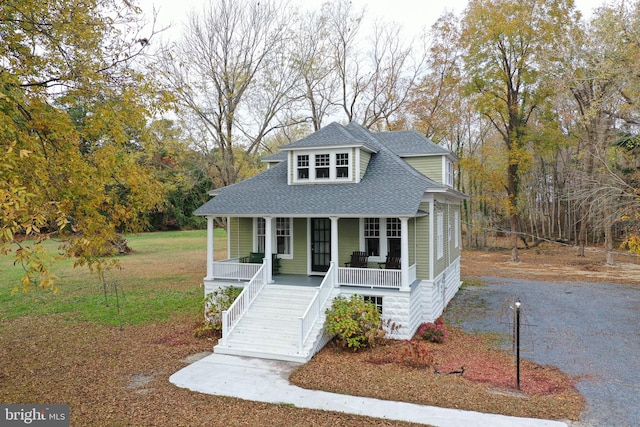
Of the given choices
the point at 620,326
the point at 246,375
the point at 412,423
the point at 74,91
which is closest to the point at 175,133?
the point at 74,91

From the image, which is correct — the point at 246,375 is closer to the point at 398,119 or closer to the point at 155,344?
the point at 155,344

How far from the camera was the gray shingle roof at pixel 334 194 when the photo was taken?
41.4 feet

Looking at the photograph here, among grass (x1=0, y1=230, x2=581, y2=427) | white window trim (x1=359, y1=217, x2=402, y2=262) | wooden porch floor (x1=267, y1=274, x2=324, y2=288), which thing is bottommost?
grass (x1=0, y1=230, x2=581, y2=427)

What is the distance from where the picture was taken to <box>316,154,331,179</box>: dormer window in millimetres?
14941

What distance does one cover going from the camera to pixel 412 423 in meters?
7.05

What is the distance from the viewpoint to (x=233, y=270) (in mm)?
13695

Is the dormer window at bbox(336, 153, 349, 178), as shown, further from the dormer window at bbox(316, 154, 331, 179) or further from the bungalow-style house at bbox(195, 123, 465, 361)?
the dormer window at bbox(316, 154, 331, 179)

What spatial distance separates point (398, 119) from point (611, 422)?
2758 cm

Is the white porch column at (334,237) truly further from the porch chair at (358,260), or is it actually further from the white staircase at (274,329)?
the porch chair at (358,260)

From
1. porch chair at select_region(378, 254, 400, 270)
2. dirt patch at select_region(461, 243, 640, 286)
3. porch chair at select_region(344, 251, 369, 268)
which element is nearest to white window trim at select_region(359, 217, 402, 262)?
porch chair at select_region(344, 251, 369, 268)

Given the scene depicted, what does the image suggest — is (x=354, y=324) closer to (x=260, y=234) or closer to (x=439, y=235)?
(x=260, y=234)

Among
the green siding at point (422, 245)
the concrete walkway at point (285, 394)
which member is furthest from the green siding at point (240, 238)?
the green siding at point (422, 245)

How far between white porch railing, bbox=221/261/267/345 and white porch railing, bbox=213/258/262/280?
44cm

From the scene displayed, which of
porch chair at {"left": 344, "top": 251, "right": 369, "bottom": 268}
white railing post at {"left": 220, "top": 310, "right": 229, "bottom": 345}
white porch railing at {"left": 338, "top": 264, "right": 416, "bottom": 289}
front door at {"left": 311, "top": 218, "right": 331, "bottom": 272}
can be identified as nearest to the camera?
white railing post at {"left": 220, "top": 310, "right": 229, "bottom": 345}
